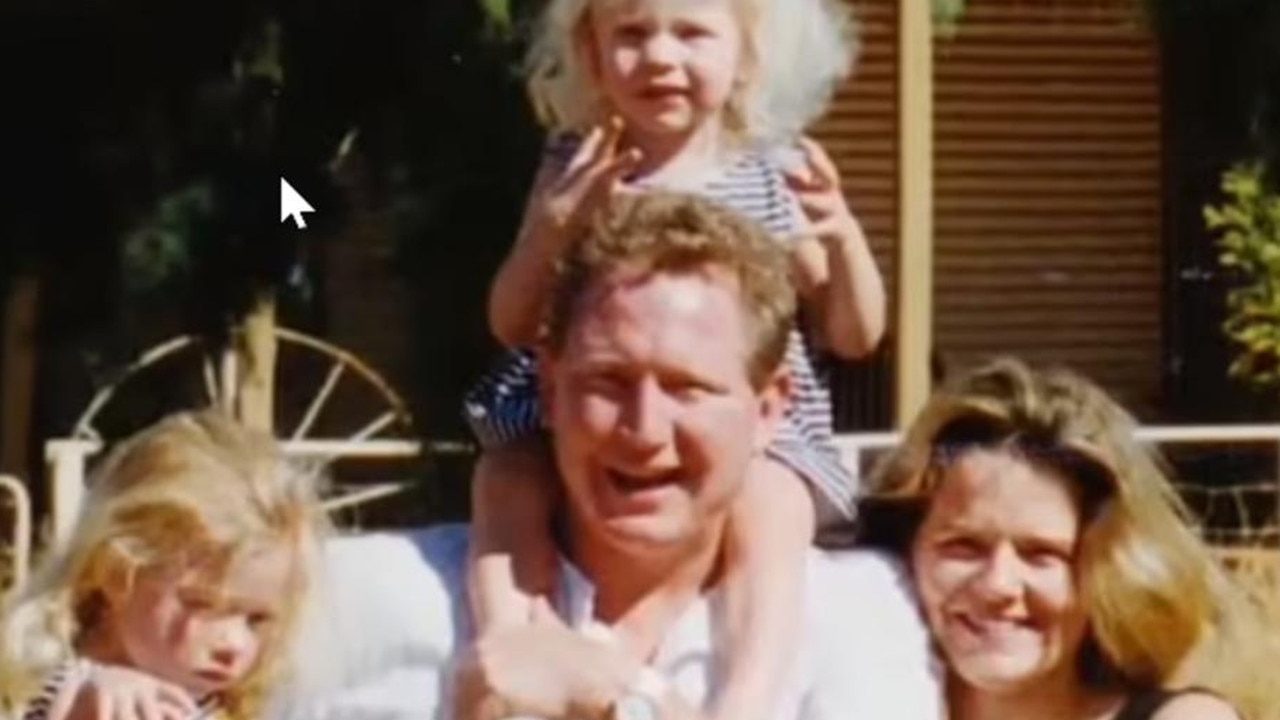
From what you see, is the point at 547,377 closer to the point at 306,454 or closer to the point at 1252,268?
the point at 306,454

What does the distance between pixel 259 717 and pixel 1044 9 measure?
8.36 metres

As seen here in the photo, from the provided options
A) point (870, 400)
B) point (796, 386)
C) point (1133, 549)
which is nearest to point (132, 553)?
point (796, 386)

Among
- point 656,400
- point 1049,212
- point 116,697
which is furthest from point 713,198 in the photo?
point 1049,212

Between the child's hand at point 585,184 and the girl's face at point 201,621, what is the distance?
335mm

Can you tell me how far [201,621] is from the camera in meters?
2.62

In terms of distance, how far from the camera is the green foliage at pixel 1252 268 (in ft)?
28.2

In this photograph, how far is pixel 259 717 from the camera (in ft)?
8.30

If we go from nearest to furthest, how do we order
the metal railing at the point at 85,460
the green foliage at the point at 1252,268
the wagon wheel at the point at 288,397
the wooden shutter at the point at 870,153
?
the metal railing at the point at 85,460 → the wagon wheel at the point at 288,397 → the green foliage at the point at 1252,268 → the wooden shutter at the point at 870,153

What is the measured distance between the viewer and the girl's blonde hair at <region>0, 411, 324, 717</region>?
2.60 meters

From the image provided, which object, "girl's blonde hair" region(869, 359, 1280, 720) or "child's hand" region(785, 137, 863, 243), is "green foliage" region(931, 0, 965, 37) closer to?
"child's hand" region(785, 137, 863, 243)

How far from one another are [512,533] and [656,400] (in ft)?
0.77

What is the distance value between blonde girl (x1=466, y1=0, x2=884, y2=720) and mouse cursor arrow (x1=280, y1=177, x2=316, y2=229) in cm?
385

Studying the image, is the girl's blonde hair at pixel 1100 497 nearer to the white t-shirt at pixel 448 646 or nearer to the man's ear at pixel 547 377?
the white t-shirt at pixel 448 646

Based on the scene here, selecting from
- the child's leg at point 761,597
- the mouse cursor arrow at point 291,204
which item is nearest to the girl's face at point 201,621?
the child's leg at point 761,597
